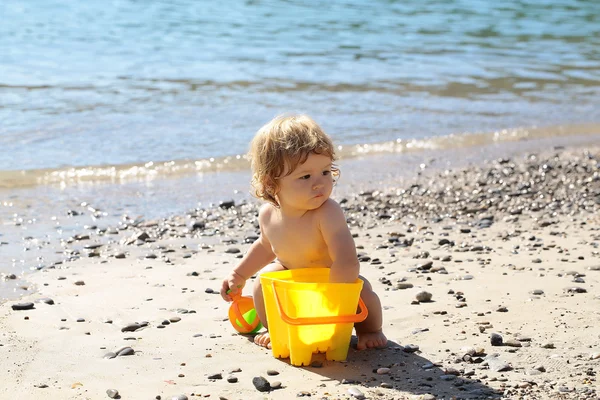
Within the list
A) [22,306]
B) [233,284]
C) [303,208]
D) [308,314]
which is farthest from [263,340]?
[22,306]

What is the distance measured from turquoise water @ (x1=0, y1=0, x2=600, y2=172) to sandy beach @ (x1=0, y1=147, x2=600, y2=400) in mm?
2480

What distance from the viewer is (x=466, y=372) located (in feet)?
11.1

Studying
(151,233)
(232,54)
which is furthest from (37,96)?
(151,233)

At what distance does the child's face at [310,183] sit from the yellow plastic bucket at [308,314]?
1.00 feet

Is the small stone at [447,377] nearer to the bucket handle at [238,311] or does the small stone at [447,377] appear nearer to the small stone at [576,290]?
the bucket handle at [238,311]

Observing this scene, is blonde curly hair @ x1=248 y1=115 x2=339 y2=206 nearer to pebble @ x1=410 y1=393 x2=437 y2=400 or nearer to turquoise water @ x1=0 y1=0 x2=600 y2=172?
pebble @ x1=410 y1=393 x2=437 y2=400

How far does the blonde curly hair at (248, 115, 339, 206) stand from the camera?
11.7 ft

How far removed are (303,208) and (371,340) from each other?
0.63 m

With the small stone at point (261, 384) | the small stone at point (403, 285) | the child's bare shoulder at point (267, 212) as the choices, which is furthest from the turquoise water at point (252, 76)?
the small stone at point (261, 384)

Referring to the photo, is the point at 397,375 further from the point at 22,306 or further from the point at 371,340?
the point at 22,306

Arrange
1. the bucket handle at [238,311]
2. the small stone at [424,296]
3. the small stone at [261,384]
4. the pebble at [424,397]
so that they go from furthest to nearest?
1. the small stone at [424,296]
2. the bucket handle at [238,311]
3. the small stone at [261,384]
4. the pebble at [424,397]

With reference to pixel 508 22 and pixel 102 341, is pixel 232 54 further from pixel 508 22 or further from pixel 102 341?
pixel 102 341

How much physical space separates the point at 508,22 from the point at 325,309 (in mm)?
16598

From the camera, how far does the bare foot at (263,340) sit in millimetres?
3828
